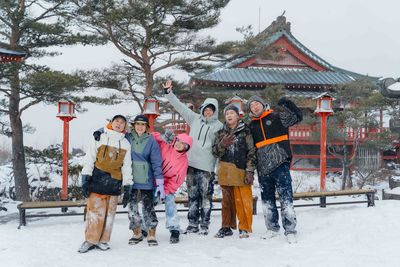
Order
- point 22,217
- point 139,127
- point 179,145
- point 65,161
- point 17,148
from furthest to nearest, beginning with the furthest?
point 17,148 → point 65,161 → point 22,217 → point 179,145 → point 139,127

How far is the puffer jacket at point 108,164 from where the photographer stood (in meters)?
3.81

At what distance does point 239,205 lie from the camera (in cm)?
434

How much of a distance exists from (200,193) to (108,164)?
1.32 m

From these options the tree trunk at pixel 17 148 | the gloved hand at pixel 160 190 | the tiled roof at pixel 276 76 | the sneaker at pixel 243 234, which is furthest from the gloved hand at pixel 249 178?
the tiled roof at pixel 276 76

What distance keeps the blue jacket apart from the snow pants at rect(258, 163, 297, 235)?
129cm

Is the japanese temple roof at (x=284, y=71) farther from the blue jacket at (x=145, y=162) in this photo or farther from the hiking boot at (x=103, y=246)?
the hiking boot at (x=103, y=246)

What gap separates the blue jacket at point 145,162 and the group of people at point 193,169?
11mm

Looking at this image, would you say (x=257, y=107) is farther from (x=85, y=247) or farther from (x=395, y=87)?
(x=395, y=87)

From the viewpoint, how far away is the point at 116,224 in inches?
207

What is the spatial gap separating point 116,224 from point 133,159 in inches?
68.1

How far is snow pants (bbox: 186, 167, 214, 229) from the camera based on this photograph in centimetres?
450

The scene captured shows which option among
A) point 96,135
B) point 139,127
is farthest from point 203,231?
point 96,135

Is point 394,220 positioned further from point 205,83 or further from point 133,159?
point 205,83

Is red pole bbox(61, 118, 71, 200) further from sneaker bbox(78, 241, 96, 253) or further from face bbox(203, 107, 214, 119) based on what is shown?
face bbox(203, 107, 214, 119)
